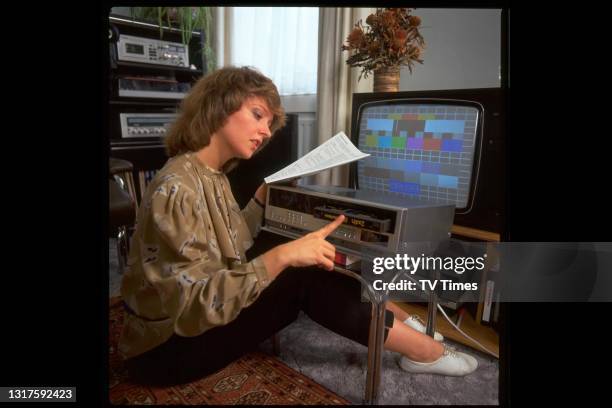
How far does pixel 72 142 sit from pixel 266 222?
0.51m

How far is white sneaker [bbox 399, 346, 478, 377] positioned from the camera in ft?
2.91

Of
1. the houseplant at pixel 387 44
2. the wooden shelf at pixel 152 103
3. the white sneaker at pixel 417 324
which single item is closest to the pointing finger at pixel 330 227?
the white sneaker at pixel 417 324

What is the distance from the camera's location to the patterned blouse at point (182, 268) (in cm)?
63

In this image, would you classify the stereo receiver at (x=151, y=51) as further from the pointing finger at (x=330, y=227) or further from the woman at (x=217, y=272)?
the pointing finger at (x=330, y=227)

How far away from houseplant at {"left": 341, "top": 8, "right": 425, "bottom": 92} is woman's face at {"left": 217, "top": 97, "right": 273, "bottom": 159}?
0.52 metres

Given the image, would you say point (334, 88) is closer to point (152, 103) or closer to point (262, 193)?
point (262, 193)

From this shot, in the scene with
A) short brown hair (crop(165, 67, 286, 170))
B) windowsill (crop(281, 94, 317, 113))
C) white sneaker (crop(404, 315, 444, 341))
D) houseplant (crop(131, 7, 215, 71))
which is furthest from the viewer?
windowsill (crop(281, 94, 317, 113))

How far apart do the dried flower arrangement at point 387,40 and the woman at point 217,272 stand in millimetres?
464

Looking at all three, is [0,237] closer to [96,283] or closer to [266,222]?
[96,283]

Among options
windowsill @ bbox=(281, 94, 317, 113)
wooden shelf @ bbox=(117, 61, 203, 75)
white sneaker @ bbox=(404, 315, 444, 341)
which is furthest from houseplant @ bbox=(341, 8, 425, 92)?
wooden shelf @ bbox=(117, 61, 203, 75)

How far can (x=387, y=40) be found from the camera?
1.11 m

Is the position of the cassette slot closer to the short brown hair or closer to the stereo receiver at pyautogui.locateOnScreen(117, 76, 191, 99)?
the short brown hair

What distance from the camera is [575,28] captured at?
445 millimetres

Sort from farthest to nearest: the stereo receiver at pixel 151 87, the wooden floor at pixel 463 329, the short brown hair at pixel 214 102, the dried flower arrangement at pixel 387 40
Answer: the stereo receiver at pixel 151 87 < the dried flower arrangement at pixel 387 40 < the wooden floor at pixel 463 329 < the short brown hair at pixel 214 102
